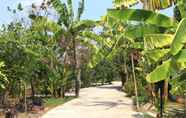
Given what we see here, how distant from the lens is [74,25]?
32.8 m

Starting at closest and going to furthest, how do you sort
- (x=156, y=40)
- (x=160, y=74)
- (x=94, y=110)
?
(x=160, y=74) < (x=156, y=40) < (x=94, y=110)

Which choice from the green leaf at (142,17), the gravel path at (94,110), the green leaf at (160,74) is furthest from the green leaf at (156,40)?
the gravel path at (94,110)

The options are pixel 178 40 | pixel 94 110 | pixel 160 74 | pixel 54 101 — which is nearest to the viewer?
pixel 178 40

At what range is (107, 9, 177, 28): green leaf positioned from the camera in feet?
43.3

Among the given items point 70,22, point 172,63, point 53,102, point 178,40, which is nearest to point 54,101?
point 53,102

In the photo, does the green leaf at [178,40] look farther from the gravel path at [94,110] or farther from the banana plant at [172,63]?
the gravel path at [94,110]

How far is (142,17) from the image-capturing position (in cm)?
1340

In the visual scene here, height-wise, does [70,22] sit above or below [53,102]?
above

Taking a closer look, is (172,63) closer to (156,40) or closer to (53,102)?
(156,40)

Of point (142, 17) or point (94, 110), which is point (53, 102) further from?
point (142, 17)

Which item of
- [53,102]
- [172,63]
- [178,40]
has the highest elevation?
[178,40]

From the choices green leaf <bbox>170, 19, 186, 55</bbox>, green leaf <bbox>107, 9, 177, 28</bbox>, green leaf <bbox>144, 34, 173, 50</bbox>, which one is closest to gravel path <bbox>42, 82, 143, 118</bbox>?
green leaf <bbox>107, 9, 177, 28</bbox>

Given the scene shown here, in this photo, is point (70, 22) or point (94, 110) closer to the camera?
point (94, 110)

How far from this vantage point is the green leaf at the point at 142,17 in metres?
13.2
